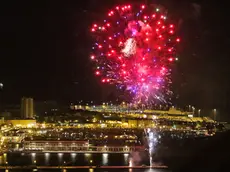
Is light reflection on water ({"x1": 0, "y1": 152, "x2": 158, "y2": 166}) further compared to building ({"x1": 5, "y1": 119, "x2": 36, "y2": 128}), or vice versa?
building ({"x1": 5, "y1": 119, "x2": 36, "y2": 128})

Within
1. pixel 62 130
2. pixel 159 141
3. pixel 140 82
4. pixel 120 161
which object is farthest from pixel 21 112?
pixel 140 82

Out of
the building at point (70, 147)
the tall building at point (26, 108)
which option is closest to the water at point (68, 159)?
the building at point (70, 147)

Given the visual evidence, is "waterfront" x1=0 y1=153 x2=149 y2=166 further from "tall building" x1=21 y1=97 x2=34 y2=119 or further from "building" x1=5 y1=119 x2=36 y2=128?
"tall building" x1=21 y1=97 x2=34 y2=119

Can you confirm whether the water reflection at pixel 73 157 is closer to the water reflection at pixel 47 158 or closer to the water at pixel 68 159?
the water at pixel 68 159

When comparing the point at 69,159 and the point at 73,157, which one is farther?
the point at 73,157

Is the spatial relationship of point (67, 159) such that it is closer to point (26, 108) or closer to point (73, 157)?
point (73, 157)

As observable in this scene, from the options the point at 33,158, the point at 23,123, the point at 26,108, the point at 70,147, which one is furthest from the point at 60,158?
the point at 26,108

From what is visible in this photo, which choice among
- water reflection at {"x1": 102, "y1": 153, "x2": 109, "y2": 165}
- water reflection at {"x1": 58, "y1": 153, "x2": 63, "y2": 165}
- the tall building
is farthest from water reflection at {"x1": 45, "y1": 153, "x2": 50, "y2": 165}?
the tall building

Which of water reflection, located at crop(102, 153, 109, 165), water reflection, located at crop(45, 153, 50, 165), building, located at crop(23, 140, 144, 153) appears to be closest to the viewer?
water reflection, located at crop(102, 153, 109, 165)

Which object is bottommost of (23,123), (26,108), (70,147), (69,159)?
(69,159)
